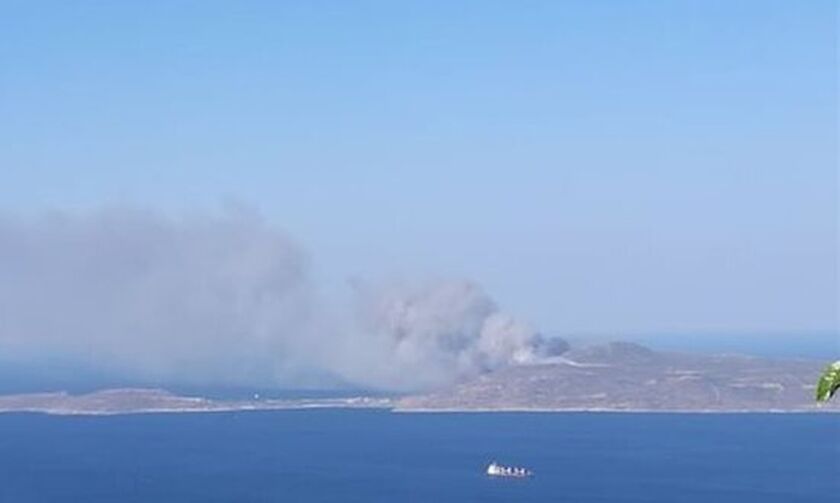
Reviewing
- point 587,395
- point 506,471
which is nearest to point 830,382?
point 506,471

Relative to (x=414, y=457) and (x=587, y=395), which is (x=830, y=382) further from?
(x=587, y=395)

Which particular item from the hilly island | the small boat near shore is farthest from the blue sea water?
the hilly island

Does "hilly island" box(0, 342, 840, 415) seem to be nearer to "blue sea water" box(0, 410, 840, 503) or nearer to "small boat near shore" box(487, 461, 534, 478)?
"blue sea water" box(0, 410, 840, 503)

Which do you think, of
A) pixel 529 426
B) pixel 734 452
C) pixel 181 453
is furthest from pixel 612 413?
pixel 181 453

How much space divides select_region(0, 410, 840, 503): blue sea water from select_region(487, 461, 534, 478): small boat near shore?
762 mm

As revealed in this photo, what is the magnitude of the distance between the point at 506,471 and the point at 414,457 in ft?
26.6

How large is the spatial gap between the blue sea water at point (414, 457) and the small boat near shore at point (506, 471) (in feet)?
2.50

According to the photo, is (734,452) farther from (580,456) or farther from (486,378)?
(486,378)

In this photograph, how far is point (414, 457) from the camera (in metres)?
84.3

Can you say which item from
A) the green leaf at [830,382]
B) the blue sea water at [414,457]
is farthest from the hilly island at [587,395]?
the green leaf at [830,382]

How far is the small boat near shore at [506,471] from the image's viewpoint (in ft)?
252

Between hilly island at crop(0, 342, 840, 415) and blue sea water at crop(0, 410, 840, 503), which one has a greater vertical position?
hilly island at crop(0, 342, 840, 415)

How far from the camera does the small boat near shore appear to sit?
7669 centimetres

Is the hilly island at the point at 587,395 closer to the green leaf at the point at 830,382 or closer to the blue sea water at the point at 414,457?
the blue sea water at the point at 414,457
